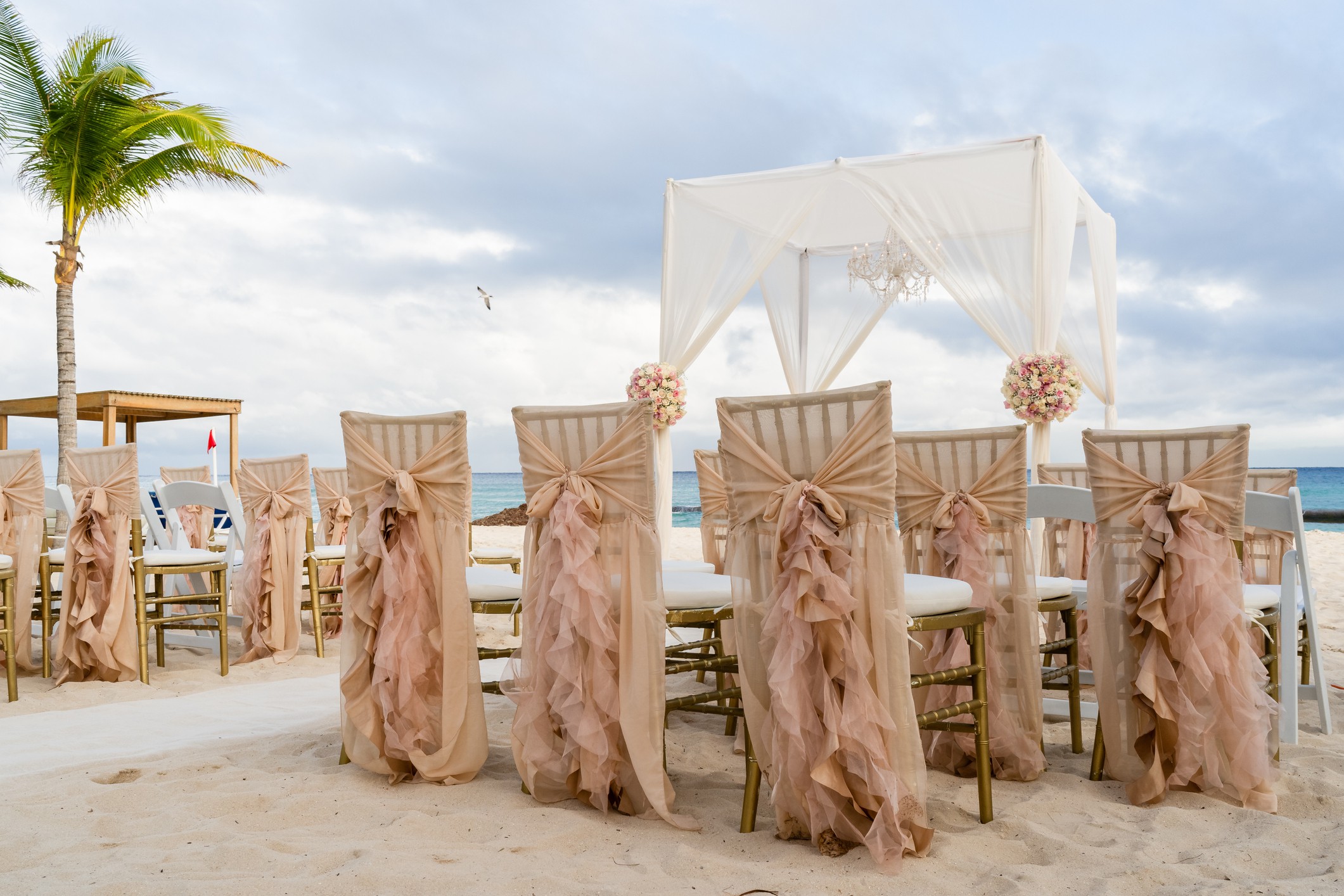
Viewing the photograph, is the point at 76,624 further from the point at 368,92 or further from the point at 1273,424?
the point at 1273,424

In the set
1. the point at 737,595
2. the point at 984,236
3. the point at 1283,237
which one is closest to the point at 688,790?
the point at 737,595

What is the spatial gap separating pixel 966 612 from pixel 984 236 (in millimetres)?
4419

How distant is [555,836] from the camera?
2.18 meters

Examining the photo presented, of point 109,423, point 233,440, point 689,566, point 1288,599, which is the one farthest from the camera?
point 233,440

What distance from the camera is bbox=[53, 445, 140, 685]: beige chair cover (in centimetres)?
441

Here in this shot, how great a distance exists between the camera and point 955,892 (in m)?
1.82

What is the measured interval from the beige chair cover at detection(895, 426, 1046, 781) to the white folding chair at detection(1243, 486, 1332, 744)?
824 millimetres

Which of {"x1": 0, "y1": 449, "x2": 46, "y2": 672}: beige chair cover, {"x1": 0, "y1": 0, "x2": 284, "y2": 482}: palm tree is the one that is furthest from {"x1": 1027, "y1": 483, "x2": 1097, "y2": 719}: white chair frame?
{"x1": 0, "y1": 0, "x2": 284, "y2": 482}: palm tree

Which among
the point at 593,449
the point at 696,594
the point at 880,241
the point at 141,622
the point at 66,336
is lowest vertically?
the point at 141,622

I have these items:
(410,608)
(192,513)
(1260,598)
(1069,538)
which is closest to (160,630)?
(192,513)

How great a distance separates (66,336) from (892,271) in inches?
360

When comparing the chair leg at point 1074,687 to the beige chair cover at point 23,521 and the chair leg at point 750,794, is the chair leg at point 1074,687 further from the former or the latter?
the beige chair cover at point 23,521

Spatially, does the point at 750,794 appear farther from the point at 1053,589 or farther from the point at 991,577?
the point at 1053,589

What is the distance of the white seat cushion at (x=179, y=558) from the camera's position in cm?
461
